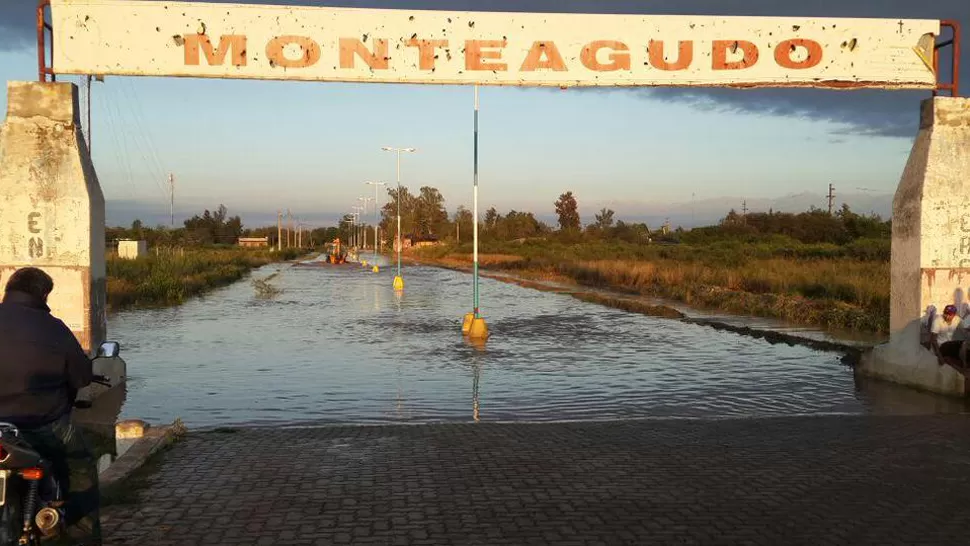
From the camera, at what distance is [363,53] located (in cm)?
1166

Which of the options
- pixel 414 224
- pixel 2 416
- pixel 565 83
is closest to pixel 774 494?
pixel 2 416

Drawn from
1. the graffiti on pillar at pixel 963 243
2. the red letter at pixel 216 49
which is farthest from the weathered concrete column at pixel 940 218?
the red letter at pixel 216 49

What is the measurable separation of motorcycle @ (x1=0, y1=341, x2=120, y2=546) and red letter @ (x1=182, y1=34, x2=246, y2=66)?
814 centimetres

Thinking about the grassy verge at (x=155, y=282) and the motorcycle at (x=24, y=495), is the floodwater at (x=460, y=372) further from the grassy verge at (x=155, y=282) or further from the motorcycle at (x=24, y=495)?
the motorcycle at (x=24, y=495)

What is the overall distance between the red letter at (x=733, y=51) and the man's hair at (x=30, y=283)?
9.78 metres

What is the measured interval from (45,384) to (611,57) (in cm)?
922

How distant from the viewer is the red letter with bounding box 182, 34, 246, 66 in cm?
1134

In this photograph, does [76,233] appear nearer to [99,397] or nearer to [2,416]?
[99,397]

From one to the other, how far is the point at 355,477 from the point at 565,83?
6.91 meters

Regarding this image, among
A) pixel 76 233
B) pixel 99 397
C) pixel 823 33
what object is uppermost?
pixel 823 33

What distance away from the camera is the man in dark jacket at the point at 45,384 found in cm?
440

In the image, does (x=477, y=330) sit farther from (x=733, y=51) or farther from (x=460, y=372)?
(x=733, y=51)

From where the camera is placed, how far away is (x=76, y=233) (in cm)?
1080

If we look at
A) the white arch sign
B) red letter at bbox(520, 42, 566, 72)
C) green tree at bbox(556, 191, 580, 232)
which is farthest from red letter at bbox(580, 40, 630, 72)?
green tree at bbox(556, 191, 580, 232)
